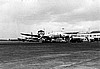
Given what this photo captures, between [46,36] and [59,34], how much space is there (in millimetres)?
12830

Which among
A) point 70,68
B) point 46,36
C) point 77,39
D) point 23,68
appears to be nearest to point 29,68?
point 23,68

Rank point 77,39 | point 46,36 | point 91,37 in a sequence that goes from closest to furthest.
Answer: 1. point 77,39
2. point 46,36
3. point 91,37

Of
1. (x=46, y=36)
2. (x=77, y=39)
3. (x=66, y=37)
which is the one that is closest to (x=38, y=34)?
(x=46, y=36)

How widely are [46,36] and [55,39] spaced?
8163 millimetres

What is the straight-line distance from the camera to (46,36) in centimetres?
16712

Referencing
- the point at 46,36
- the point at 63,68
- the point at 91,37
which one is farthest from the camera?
the point at 91,37

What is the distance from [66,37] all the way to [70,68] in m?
157

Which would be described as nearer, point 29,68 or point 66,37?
point 29,68

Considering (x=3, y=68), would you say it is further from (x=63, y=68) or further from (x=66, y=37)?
(x=66, y=37)

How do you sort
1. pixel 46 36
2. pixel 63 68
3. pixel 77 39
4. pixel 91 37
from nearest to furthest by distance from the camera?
pixel 63 68
pixel 77 39
pixel 46 36
pixel 91 37

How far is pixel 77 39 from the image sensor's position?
6068 inches

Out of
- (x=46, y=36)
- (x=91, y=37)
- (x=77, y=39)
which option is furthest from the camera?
(x=91, y=37)

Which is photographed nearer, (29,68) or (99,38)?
(29,68)

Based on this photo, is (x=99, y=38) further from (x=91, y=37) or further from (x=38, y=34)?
(x=38, y=34)
